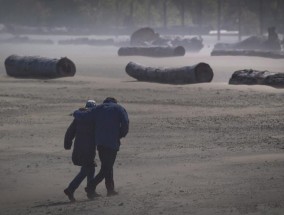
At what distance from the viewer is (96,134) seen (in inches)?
502

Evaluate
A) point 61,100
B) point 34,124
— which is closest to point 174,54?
point 61,100

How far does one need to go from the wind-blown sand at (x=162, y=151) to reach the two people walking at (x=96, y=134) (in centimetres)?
49

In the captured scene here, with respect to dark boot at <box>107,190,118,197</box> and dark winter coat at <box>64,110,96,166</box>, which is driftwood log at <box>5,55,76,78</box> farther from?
dark winter coat at <box>64,110,96,166</box>

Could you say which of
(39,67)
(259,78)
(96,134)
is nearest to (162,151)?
(96,134)

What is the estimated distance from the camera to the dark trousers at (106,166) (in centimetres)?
1284

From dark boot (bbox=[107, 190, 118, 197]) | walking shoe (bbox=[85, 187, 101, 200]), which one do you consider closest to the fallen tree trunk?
dark boot (bbox=[107, 190, 118, 197])

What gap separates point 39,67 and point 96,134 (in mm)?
22894

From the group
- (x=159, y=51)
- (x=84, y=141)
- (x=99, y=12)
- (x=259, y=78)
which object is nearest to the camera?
(x=84, y=141)

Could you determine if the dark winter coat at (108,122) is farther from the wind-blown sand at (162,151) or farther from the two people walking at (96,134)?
the wind-blown sand at (162,151)

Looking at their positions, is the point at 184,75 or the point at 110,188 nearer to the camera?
the point at 110,188

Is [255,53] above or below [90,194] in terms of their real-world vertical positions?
above

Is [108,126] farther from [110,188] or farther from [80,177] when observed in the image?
[110,188]

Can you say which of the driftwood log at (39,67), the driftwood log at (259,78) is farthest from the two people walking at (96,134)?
the driftwood log at (39,67)

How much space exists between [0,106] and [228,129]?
777 centimetres
